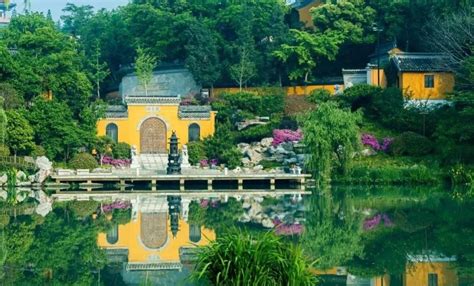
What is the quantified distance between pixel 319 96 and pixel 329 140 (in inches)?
265

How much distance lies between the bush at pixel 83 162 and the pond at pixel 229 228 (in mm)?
4703

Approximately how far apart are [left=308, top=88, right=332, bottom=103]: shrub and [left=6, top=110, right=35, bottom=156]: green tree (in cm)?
1039

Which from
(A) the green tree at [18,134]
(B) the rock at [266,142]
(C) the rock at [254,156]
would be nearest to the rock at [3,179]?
(A) the green tree at [18,134]

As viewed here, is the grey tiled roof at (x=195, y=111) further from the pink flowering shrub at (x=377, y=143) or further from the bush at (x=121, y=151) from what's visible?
the pink flowering shrub at (x=377, y=143)

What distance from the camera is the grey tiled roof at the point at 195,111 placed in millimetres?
36469

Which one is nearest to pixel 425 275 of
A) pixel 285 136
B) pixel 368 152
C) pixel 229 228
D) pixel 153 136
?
pixel 229 228

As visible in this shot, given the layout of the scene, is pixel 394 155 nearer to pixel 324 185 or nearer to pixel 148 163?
pixel 324 185

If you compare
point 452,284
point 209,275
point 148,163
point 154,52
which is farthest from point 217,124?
point 209,275

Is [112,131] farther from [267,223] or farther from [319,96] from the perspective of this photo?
[267,223]

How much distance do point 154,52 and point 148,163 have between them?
21.4 ft

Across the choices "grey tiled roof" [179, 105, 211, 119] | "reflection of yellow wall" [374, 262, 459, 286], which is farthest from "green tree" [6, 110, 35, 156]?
"reflection of yellow wall" [374, 262, 459, 286]

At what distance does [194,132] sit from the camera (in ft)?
120

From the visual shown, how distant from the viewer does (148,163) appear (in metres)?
35.4

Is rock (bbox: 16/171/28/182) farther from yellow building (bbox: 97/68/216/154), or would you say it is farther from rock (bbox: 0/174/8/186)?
yellow building (bbox: 97/68/216/154)
